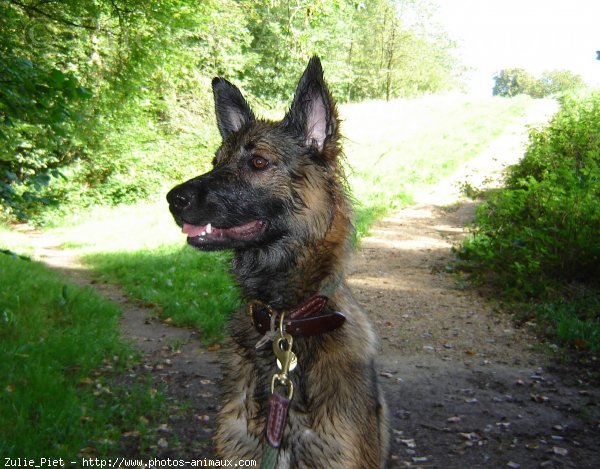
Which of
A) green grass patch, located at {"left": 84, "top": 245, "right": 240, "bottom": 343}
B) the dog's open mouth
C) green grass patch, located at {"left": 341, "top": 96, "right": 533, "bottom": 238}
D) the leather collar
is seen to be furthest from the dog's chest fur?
green grass patch, located at {"left": 341, "top": 96, "right": 533, "bottom": 238}

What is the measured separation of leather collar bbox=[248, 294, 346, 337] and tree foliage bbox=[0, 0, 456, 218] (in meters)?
2.25

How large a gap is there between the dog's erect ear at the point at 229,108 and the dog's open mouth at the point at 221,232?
0.78 metres

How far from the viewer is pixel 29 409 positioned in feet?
13.1

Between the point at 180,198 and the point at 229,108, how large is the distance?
947 millimetres

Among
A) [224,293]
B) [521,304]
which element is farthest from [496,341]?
[224,293]

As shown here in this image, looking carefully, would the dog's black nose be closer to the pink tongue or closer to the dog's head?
the dog's head

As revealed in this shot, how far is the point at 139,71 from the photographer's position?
11508mm

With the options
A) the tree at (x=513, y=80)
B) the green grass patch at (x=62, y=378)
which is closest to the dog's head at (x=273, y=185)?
the green grass patch at (x=62, y=378)

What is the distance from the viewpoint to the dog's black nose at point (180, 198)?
9.06ft

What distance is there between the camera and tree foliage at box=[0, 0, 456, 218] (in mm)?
4203

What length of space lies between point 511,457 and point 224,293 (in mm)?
4697

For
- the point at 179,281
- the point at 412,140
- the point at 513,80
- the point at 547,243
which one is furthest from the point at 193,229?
the point at 513,80

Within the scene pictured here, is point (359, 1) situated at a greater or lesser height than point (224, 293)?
greater

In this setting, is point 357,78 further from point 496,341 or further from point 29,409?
point 29,409
